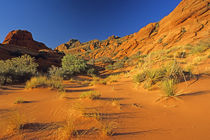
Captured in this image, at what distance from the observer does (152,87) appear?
11.9 feet

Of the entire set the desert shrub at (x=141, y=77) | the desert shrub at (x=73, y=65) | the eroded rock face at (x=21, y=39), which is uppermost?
the eroded rock face at (x=21, y=39)

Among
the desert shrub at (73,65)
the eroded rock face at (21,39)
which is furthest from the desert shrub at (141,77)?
the eroded rock face at (21,39)

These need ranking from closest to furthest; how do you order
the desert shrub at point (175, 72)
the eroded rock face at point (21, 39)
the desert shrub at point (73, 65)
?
the desert shrub at point (175, 72) < the desert shrub at point (73, 65) < the eroded rock face at point (21, 39)

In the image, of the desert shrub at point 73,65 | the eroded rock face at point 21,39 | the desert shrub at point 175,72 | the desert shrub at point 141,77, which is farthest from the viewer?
the eroded rock face at point 21,39

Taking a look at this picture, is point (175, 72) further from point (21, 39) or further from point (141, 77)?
point (21, 39)

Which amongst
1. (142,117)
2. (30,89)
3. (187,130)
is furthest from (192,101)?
(30,89)

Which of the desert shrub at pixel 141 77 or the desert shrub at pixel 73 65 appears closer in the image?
the desert shrub at pixel 141 77

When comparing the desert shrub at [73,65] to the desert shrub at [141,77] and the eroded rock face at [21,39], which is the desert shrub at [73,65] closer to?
the desert shrub at [141,77]

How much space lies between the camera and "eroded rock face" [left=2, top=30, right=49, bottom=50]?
38.2 meters

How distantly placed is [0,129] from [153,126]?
2410mm

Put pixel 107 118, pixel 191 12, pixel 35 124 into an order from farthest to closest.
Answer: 1. pixel 191 12
2. pixel 107 118
3. pixel 35 124

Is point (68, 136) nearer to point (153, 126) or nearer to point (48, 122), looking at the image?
point (48, 122)

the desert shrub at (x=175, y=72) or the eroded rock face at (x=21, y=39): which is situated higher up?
the eroded rock face at (x=21, y=39)

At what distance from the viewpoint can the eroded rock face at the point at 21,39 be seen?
38156 millimetres
